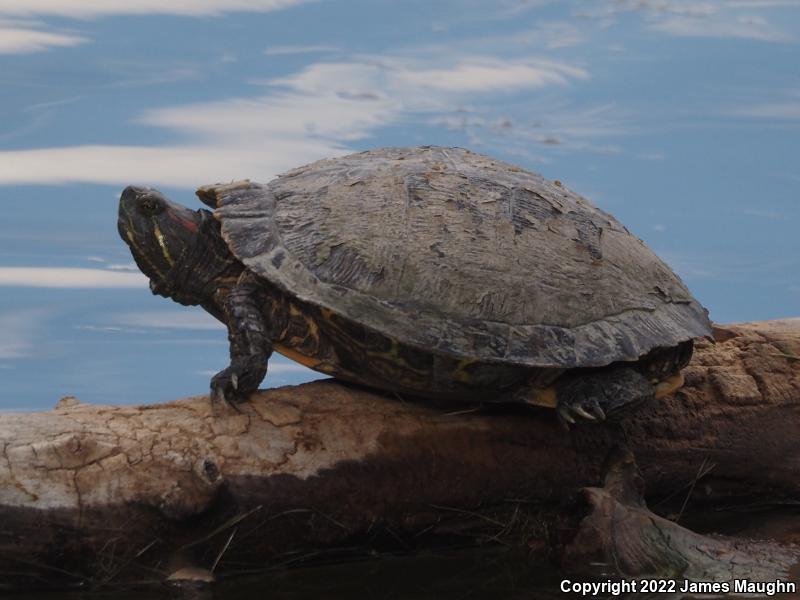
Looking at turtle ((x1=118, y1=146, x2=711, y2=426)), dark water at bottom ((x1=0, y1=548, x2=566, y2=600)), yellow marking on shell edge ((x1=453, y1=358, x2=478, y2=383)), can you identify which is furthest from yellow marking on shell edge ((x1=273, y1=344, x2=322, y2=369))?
dark water at bottom ((x1=0, y1=548, x2=566, y2=600))

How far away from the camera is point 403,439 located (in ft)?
19.9

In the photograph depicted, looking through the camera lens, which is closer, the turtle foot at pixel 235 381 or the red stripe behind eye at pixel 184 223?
the turtle foot at pixel 235 381

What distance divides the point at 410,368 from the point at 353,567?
111 cm

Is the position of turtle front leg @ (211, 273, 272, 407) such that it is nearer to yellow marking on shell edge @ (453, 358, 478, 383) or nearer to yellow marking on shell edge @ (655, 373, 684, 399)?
yellow marking on shell edge @ (453, 358, 478, 383)

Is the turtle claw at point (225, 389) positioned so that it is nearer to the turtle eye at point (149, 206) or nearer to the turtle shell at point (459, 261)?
the turtle shell at point (459, 261)

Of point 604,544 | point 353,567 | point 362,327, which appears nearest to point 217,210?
point 362,327

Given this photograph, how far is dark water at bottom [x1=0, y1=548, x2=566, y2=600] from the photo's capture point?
5.69m

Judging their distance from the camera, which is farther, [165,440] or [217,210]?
[217,210]

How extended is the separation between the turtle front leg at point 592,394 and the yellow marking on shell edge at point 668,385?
251 millimetres

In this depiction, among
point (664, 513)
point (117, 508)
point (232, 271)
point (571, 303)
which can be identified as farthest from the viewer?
point (664, 513)

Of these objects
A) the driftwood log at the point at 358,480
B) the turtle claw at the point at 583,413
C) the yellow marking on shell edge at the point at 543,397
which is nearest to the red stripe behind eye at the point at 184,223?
the driftwood log at the point at 358,480

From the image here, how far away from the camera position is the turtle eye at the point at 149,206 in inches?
253

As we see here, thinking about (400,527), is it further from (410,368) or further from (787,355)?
(787,355)

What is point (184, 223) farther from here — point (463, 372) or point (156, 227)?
point (463, 372)
